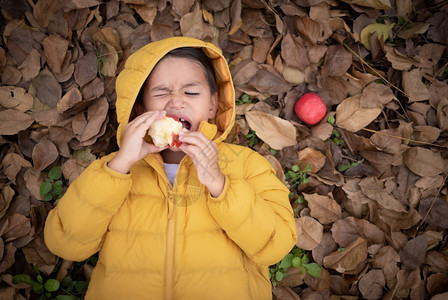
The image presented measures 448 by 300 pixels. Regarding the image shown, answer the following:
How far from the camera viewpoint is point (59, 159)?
7.63 ft

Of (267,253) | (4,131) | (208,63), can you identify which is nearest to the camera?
(267,253)

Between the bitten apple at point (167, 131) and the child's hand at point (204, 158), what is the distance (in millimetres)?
38

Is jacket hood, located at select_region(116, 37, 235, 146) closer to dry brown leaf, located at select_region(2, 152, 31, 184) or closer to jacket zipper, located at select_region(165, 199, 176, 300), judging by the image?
jacket zipper, located at select_region(165, 199, 176, 300)

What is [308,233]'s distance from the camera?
92.5 inches

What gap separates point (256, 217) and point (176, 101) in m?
0.71

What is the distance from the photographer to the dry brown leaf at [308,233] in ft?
7.68

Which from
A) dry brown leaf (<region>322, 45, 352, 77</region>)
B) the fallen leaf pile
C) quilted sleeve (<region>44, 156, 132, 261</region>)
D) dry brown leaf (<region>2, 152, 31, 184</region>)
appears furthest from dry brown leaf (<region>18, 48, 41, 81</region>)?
dry brown leaf (<region>322, 45, 352, 77</region>)

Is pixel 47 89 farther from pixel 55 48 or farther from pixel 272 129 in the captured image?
pixel 272 129

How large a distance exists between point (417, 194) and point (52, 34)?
8.67ft

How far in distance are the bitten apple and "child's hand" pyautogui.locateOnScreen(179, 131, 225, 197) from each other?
0.13ft

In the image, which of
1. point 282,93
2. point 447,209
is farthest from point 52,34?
point 447,209

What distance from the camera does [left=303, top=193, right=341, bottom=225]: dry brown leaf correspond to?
237 cm

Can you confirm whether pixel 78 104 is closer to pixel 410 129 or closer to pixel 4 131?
pixel 4 131

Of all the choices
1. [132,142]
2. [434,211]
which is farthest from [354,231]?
[132,142]
